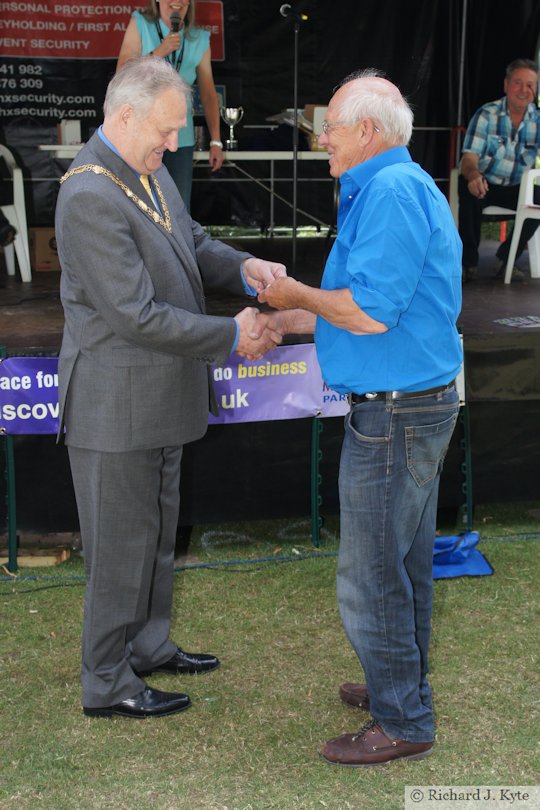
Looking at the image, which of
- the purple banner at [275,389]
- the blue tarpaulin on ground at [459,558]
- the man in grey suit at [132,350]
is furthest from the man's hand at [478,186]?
the man in grey suit at [132,350]

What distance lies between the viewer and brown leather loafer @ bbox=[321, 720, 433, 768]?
247 centimetres

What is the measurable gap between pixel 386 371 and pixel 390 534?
0.41 meters

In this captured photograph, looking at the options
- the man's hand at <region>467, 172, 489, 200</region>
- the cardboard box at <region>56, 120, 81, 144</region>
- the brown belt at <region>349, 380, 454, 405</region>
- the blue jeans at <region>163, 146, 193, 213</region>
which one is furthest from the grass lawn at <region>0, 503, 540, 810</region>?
the cardboard box at <region>56, 120, 81, 144</region>

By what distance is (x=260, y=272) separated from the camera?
9.02 feet

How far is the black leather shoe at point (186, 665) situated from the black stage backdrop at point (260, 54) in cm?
628

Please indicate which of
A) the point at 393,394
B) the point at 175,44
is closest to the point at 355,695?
the point at 393,394

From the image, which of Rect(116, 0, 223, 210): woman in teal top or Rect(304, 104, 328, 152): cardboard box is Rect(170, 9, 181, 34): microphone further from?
Rect(304, 104, 328, 152): cardboard box

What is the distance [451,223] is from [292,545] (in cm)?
212

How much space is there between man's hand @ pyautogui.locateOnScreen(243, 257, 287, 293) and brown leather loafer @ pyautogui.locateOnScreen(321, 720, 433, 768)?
4.08 feet

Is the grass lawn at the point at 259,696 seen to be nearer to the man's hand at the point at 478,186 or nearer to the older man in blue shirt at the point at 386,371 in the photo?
the older man in blue shirt at the point at 386,371

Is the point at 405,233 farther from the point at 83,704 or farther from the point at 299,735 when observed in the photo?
the point at 83,704

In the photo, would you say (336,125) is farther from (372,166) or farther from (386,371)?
(386,371)

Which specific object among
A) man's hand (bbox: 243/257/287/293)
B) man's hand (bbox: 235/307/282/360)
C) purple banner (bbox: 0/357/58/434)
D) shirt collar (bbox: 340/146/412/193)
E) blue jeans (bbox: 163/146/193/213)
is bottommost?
purple banner (bbox: 0/357/58/434)

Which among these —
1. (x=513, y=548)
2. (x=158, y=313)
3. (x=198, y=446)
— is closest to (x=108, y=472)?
(x=158, y=313)
